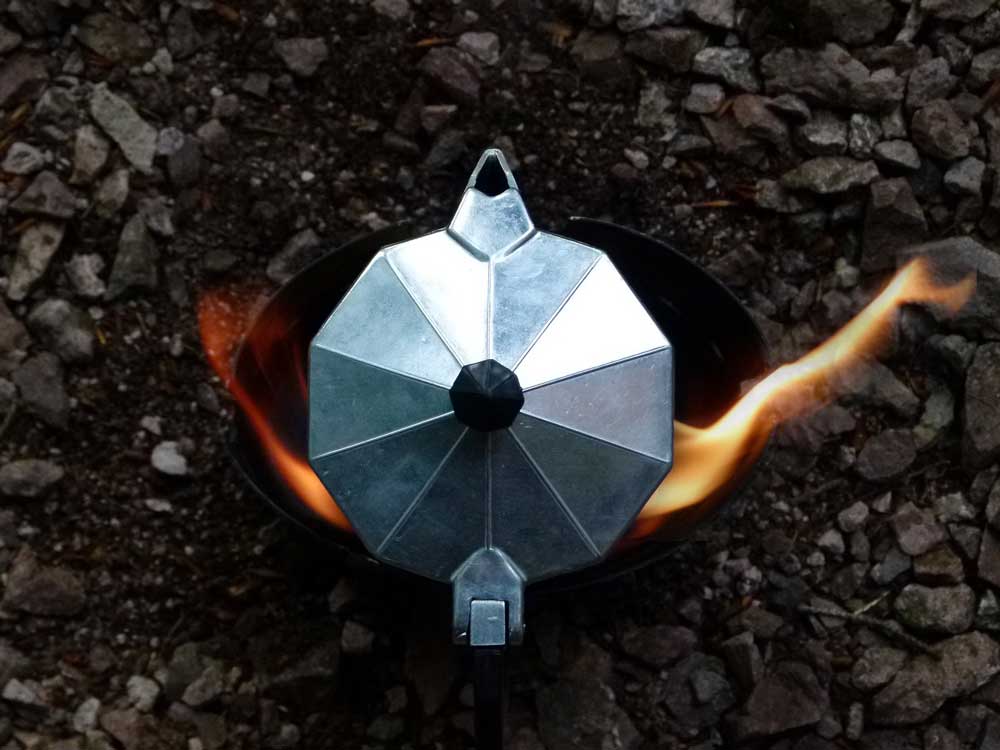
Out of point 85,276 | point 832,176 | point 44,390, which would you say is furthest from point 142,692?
point 832,176

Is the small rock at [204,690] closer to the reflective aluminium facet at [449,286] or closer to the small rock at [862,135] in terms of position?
the reflective aluminium facet at [449,286]

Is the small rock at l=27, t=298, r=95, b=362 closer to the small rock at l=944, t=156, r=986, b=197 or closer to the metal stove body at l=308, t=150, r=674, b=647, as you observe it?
the metal stove body at l=308, t=150, r=674, b=647

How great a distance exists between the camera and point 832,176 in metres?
1.45

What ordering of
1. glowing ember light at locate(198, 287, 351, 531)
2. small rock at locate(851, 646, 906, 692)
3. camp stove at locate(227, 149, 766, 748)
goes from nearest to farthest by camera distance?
camp stove at locate(227, 149, 766, 748) < glowing ember light at locate(198, 287, 351, 531) < small rock at locate(851, 646, 906, 692)

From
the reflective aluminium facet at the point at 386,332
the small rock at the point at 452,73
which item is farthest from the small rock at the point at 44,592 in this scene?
the small rock at the point at 452,73

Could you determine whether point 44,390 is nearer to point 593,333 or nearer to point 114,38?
point 114,38

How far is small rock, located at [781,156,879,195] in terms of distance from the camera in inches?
57.2

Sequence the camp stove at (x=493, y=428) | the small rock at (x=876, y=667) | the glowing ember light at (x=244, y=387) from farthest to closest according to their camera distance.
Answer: the small rock at (x=876, y=667) < the glowing ember light at (x=244, y=387) < the camp stove at (x=493, y=428)

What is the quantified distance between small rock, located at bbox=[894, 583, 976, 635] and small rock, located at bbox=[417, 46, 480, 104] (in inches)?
34.1

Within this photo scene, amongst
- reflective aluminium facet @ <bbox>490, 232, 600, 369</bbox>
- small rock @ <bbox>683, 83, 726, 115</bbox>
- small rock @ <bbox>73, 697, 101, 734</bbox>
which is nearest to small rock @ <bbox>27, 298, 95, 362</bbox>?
small rock @ <bbox>73, 697, 101, 734</bbox>

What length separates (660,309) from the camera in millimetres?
1408

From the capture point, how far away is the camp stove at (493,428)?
1032 millimetres

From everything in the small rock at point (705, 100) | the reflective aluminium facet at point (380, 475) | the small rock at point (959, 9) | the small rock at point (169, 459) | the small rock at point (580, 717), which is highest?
the small rock at point (959, 9)

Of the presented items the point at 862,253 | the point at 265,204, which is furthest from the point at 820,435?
the point at 265,204
